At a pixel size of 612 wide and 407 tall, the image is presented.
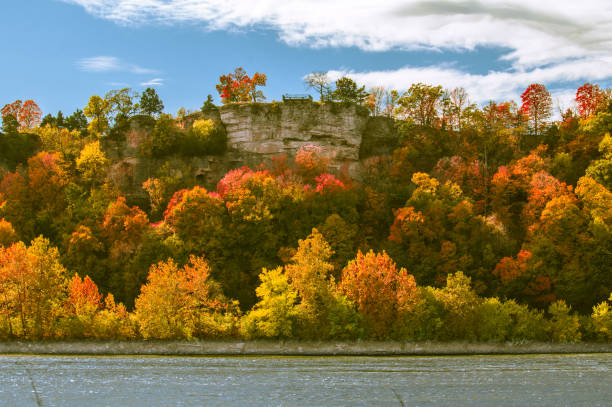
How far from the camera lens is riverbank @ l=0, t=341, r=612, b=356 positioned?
1907 inches

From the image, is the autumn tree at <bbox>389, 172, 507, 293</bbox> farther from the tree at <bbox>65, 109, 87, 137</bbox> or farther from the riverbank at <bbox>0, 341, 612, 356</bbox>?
the tree at <bbox>65, 109, 87, 137</bbox>

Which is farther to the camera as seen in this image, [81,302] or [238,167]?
[238,167]

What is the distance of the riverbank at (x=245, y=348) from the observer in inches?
1907

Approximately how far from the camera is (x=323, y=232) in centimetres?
5953

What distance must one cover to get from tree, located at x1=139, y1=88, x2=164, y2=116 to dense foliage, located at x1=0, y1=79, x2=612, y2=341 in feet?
0.63

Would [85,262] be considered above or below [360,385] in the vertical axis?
above

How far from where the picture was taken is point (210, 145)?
73.6 m

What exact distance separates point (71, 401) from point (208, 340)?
15029mm

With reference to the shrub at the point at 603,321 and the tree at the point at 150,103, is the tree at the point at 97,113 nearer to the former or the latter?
the tree at the point at 150,103

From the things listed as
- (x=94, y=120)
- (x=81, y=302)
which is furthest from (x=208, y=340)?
(x=94, y=120)

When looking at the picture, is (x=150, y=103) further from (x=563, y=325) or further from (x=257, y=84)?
(x=563, y=325)

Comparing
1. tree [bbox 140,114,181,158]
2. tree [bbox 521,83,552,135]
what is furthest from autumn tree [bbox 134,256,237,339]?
tree [bbox 521,83,552,135]

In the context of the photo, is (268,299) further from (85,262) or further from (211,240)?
(85,262)

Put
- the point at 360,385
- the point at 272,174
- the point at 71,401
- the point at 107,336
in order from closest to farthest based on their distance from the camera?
the point at 71,401
the point at 360,385
the point at 107,336
the point at 272,174
